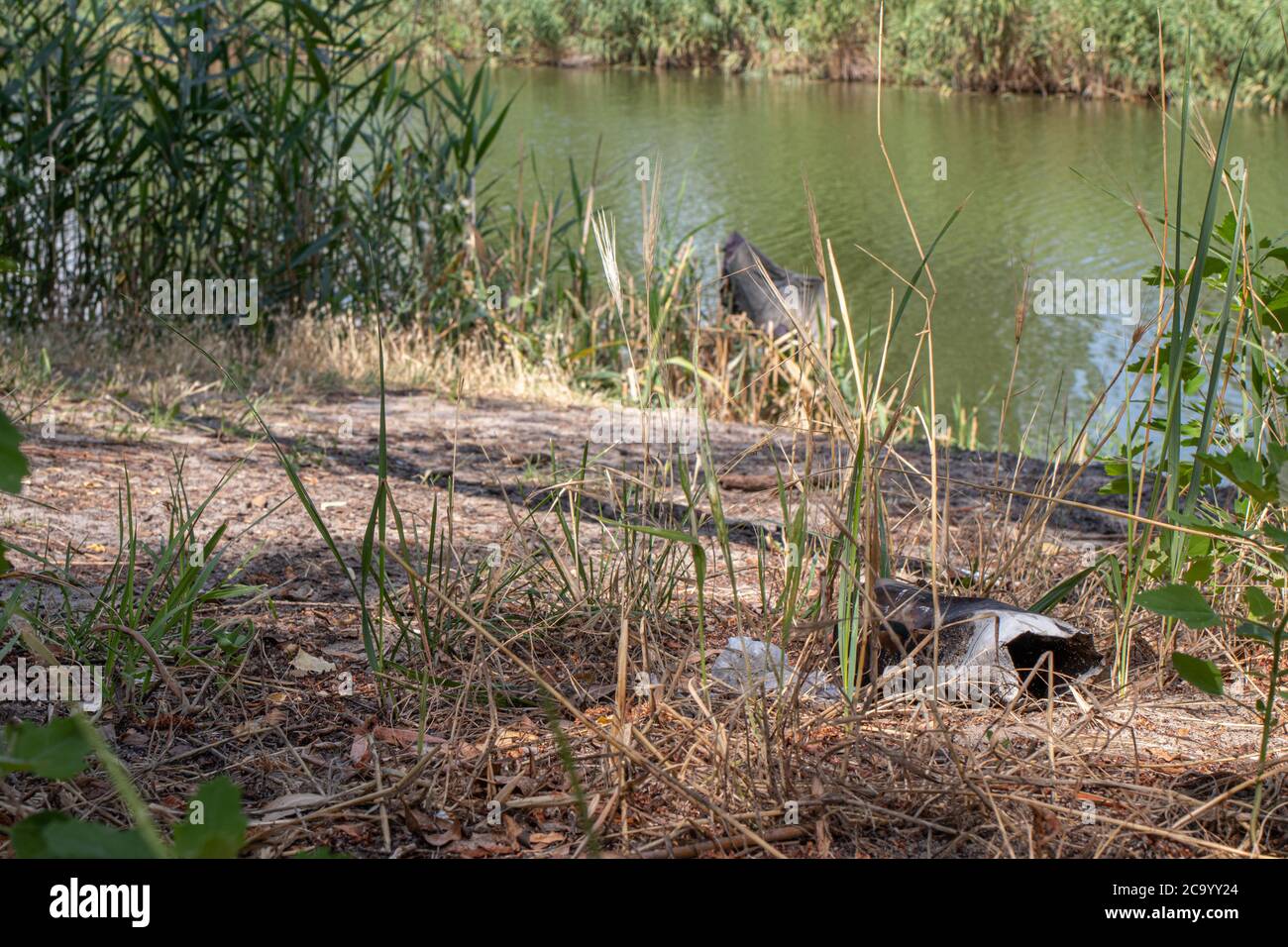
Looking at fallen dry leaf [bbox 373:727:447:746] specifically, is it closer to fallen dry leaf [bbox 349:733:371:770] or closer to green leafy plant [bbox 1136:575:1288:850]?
fallen dry leaf [bbox 349:733:371:770]

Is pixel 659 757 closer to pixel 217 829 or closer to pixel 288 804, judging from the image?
pixel 288 804

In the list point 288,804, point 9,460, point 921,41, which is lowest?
point 288,804

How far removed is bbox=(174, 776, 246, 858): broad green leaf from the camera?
0.90 meters

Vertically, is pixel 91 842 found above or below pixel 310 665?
above

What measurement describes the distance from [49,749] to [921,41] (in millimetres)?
20114

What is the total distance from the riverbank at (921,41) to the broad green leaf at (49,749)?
1398 cm

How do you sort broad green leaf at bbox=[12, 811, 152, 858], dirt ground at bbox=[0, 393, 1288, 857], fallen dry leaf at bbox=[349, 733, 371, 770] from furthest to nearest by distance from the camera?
fallen dry leaf at bbox=[349, 733, 371, 770], dirt ground at bbox=[0, 393, 1288, 857], broad green leaf at bbox=[12, 811, 152, 858]

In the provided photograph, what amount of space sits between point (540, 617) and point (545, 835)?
24.3 inches

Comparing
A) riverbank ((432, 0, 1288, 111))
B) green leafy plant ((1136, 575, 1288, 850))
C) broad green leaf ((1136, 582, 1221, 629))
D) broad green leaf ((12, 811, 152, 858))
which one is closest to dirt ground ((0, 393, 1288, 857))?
green leafy plant ((1136, 575, 1288, 850))

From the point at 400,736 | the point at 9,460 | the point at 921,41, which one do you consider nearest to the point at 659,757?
the point at 400,736

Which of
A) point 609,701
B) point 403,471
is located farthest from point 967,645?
point 403,471

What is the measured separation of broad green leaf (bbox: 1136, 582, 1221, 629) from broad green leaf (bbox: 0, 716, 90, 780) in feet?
3.58

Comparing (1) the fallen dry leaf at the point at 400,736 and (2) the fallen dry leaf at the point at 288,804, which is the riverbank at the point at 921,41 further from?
(2) the fallen dry leaf at the point at 288,804

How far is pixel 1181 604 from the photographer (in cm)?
130
